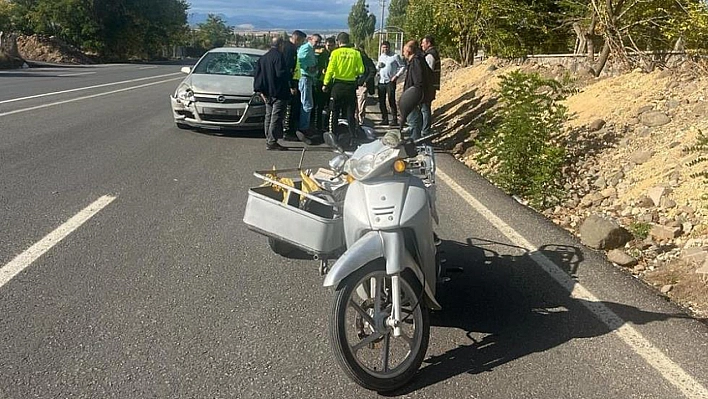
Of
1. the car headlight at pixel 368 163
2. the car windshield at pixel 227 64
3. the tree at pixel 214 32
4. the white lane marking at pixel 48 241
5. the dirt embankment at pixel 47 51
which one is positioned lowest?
the tree at pixel 214 32

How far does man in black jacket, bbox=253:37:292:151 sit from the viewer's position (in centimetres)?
1100

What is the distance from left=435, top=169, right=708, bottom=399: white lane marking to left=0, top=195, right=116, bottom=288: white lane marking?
12.9 ft

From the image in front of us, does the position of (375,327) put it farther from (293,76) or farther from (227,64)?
(227,64)

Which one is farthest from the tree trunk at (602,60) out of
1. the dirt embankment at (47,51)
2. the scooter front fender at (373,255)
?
the dirt embankment at (47,51)

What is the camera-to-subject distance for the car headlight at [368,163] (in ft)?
12.2

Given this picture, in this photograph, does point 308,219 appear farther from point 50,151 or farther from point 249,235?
point 50,151

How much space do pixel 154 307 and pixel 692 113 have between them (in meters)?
8.12

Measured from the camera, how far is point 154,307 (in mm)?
4512

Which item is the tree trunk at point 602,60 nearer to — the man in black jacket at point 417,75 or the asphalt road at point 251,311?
the man in black jacket at point 417,75

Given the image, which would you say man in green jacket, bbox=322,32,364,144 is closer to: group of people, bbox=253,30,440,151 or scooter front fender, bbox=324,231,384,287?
group of people, bbox=253,30,440,151

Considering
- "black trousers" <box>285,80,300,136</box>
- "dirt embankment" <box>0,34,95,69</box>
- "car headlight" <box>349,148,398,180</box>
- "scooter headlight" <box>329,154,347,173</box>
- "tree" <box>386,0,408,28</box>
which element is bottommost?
"dirt embankment" <box>0,34,95,69</box>

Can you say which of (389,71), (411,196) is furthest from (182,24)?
(411,196)

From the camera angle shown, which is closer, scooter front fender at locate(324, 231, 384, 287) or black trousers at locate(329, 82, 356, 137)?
scooter front fender at locate(324, 231, 384, 287)

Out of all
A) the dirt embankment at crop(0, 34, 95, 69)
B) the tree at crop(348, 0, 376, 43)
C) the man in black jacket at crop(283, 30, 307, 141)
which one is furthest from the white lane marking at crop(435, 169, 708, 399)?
the tree at crop(348, 0, 376, 43)
